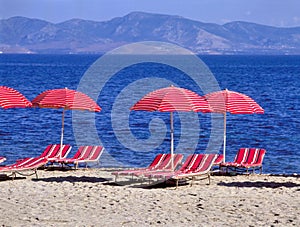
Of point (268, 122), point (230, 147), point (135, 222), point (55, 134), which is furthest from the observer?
point (268, 122)

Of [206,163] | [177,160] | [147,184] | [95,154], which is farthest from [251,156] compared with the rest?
[95,154]

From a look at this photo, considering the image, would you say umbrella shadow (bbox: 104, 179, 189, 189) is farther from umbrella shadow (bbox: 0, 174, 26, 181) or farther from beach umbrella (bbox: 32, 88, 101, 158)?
beach umbrella (bbox: 32, 88, 101, 158)

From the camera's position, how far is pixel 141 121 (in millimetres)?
35875

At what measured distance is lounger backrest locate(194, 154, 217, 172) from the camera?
576 inches

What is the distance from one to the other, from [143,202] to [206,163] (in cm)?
286

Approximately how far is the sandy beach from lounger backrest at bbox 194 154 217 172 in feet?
1.12

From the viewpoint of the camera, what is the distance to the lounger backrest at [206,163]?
14.6 m

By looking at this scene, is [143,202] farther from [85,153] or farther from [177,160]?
[85,153]

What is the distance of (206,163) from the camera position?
1487 cm

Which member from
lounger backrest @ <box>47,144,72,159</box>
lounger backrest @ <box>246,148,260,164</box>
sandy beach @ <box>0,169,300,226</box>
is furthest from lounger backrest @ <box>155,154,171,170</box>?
lounger backrest @ <box>47,144,72,159</box>

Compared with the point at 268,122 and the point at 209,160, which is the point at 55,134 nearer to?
the point at 268,122

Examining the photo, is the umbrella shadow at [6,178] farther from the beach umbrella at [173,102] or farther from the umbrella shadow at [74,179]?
the beach umbrella at [173,102]

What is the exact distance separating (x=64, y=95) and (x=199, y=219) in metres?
6.65

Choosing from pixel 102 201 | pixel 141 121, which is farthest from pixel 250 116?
pixel 102 201
